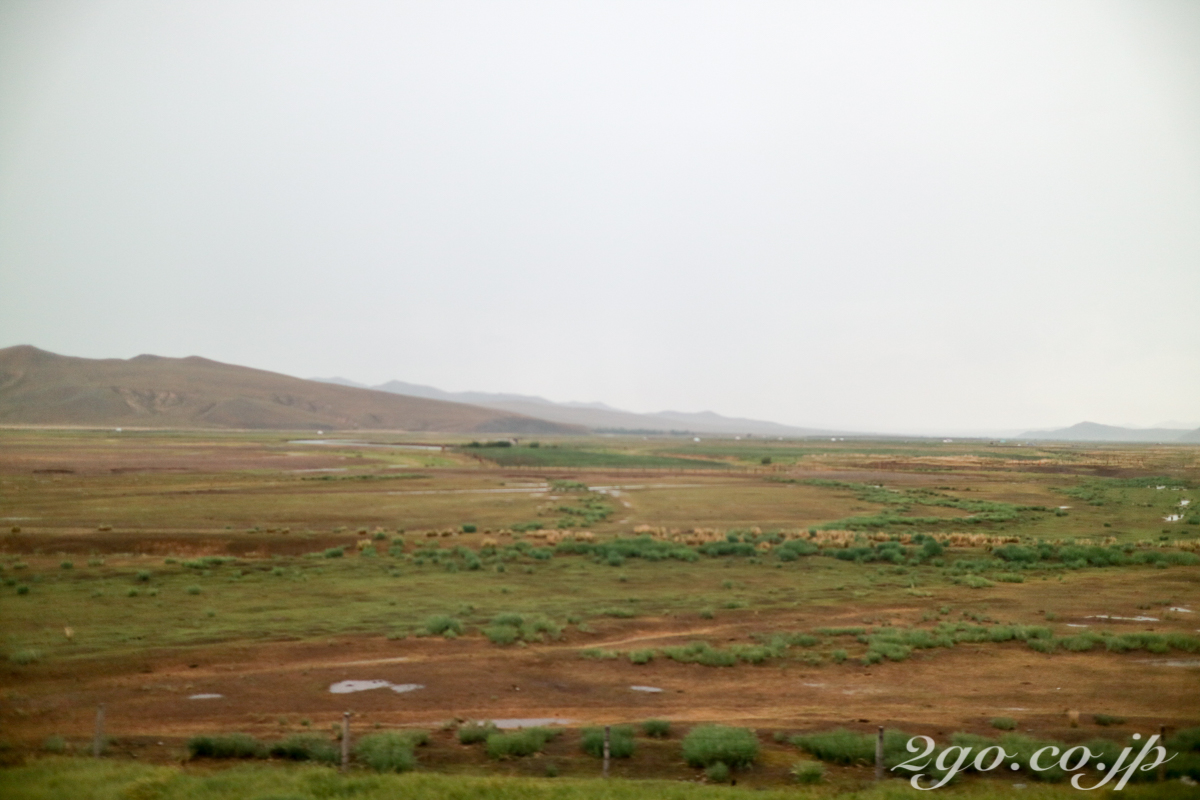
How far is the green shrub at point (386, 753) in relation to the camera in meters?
10.8

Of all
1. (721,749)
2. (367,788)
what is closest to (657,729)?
(721,749)

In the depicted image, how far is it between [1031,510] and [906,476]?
30625 millimetres

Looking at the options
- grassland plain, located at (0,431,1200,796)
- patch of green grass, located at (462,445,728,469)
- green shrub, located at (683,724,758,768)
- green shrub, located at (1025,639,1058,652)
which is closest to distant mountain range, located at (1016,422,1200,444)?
grassland plain, located at (0,431,1200,796)

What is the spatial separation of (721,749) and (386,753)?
4.62 metres

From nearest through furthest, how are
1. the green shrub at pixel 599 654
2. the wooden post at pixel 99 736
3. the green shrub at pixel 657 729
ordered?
the wooden post at pixel 99 736, the green shrub at pixel 657 729, the green shrub at pixel 599 654

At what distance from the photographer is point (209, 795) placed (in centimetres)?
945

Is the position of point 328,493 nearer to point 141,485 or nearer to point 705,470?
point 141,485

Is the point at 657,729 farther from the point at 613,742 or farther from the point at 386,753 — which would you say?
the point at 386,753

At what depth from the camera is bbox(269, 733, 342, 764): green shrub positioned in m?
11.3

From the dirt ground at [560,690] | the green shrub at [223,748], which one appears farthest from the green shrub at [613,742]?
the green shrub at [223,748]

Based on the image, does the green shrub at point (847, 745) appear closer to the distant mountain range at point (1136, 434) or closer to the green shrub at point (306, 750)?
the green shrub at point (306, 750)

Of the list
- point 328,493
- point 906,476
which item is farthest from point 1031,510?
point 328,493

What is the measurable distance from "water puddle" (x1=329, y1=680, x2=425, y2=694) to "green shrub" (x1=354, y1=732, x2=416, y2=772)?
3944 millimetres

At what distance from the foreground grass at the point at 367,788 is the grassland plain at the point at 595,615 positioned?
0.70 metres
